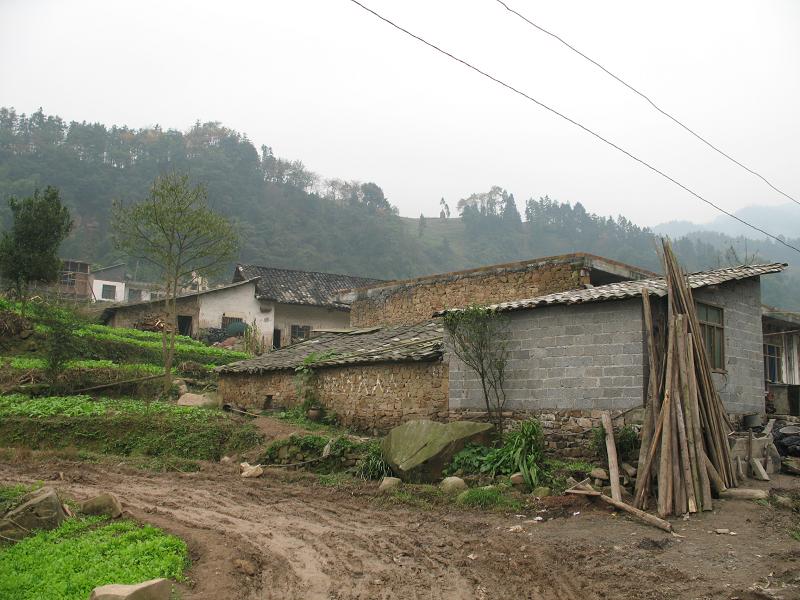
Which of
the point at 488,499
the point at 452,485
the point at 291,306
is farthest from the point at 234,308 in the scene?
the point at 488,499

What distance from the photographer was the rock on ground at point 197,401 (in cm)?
1889

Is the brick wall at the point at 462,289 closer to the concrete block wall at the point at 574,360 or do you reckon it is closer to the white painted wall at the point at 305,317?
the concrete block wall at the point at 574,360

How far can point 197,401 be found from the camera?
63.4 ft

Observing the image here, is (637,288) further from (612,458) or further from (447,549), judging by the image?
(447,549)

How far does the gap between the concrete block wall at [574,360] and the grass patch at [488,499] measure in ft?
8.23

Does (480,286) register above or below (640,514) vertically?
above

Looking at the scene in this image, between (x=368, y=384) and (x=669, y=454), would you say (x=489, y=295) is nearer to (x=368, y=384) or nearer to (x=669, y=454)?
(x=368, y=384)

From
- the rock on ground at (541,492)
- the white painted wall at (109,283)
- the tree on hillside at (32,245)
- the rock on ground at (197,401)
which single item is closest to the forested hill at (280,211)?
the white painted wall at (109,283)

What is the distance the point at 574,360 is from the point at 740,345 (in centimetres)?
384

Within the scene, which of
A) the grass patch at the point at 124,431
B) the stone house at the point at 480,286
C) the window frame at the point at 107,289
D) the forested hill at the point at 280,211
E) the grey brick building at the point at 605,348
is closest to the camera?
the grey brick building at the point at 605,348

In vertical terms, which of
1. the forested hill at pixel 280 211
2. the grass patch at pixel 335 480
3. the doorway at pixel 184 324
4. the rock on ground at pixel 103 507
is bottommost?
the grass patch at pixel 335 480

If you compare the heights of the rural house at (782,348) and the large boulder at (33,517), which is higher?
the rural house at (782,348)

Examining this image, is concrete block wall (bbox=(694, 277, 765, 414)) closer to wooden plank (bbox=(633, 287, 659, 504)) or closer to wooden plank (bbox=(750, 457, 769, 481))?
wooden plank (bbox=(750, 457, 769, 481))

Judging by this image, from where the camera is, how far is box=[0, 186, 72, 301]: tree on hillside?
2461cm
